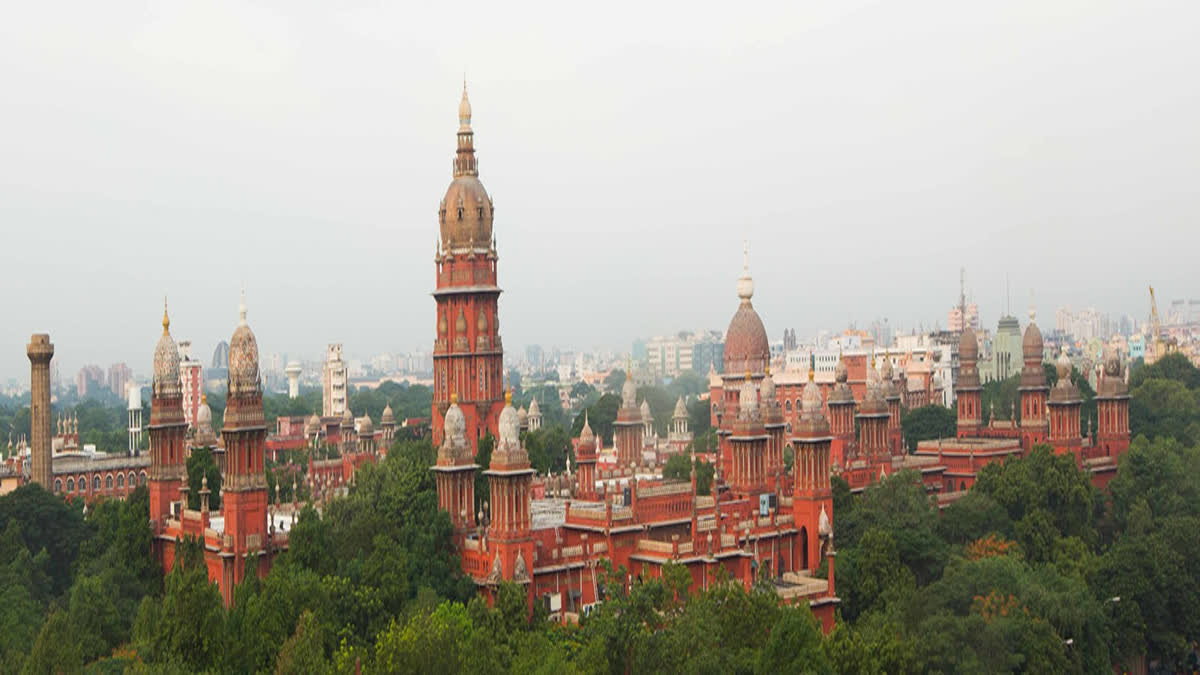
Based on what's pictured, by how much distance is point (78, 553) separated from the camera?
5300 centimetres

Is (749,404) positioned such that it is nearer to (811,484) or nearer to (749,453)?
(749,453)

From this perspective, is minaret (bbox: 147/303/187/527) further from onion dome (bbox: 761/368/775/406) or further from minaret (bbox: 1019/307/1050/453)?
minaret (bbox: 1019/307/1050/453)

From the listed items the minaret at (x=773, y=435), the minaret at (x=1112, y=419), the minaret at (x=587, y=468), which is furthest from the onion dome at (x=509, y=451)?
the minaret at (x=1112, y=419)

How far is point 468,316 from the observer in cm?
6000

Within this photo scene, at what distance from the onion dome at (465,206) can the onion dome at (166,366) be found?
1136 centimetres

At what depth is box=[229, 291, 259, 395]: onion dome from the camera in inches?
1810

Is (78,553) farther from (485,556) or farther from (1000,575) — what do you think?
(1000,575)

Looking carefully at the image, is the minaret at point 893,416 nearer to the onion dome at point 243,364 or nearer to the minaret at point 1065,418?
the minaret at point 1065,418

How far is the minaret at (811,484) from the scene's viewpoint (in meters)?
51.6

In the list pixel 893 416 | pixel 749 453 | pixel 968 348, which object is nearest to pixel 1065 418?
pixel 968 348

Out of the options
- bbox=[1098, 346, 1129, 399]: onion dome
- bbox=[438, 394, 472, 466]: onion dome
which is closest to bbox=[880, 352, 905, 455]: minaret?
bbox=[1098, 346, 1129, 399]: onion dome

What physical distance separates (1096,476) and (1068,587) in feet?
62.6

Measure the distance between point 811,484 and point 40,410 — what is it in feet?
109

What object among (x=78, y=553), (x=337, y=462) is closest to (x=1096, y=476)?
(x=337, y=462)
